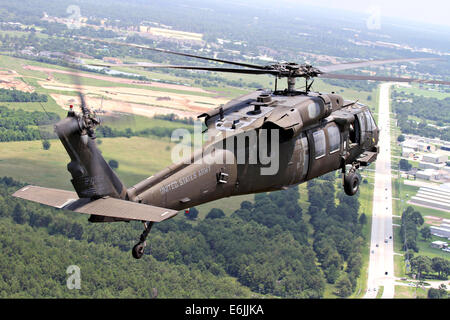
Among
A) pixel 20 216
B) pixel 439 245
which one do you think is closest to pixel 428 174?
pixel 439 245

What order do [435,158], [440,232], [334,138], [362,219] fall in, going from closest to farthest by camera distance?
[334,138], [440,232], [362,219], [435,158]

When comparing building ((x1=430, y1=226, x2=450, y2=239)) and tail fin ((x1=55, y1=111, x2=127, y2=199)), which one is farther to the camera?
building ((x1=430, y1=226, x2=450, y2=239))

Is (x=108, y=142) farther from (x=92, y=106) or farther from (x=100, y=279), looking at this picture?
(x=92, y=106)

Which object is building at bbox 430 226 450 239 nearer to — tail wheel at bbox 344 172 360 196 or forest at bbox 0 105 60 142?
forest at bbox 0 105 60 142

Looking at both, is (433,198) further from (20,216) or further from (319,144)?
(319,144)

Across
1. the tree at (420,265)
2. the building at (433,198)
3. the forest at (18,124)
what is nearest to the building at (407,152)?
the building at (433,198)

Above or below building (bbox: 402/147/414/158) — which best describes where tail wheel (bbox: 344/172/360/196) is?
above

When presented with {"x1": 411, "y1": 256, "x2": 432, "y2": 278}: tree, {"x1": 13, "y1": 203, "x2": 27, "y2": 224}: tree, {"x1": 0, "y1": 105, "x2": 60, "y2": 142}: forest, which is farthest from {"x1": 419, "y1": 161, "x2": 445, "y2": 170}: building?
{"x1": 13, "y1": 203, "x2": 27, "y2": 224}: tree
